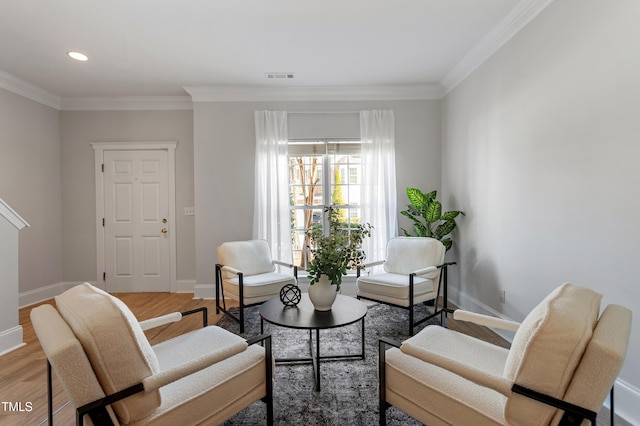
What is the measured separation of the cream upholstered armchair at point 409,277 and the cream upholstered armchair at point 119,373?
180 centimetres

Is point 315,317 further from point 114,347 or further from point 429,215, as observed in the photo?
point 429,215

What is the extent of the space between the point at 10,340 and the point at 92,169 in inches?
98.7

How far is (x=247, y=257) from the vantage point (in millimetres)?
3562

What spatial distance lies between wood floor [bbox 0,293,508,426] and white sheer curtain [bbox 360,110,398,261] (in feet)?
4.33

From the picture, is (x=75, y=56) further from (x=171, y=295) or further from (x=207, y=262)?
(x=171, y=295)

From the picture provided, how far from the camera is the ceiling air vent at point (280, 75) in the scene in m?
3.61

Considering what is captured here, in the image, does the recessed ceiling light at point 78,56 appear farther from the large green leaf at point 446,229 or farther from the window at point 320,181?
the large green leaf at point 446,229

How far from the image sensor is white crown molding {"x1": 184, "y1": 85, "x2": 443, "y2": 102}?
4031 mm

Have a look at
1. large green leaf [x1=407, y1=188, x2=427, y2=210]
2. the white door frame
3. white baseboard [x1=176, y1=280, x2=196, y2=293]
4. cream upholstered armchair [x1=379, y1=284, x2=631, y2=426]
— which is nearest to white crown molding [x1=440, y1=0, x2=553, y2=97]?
large green leaf [x1=407, y1=188, x2=427, y2=210]

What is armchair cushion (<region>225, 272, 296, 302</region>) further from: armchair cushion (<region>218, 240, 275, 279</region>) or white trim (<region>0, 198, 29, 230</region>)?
white trim (<region>0, 198, 29, 230</region>)

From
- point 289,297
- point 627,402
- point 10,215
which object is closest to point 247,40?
point 289,297

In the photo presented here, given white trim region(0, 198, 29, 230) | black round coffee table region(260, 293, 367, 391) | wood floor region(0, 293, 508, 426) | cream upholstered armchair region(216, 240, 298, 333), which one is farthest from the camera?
cream upholstered armchair region(216, 240, 298, 333)

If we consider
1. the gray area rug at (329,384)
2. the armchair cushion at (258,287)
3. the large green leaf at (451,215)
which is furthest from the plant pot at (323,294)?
the large green leaf at (451,215)

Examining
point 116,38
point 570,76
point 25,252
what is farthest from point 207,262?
point 570,76
